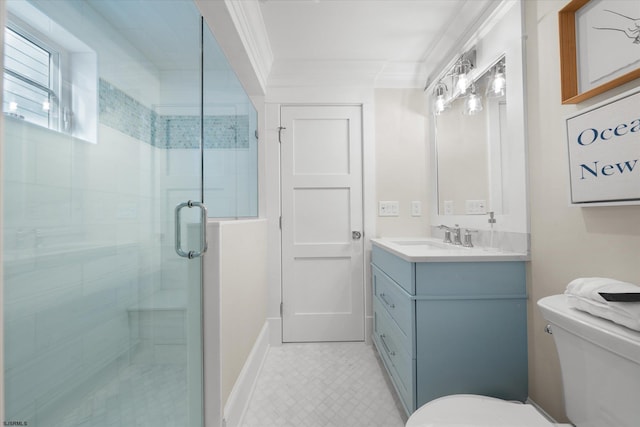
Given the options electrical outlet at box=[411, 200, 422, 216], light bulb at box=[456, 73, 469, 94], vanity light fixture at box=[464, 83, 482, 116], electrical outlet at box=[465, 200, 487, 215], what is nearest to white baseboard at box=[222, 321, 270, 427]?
electrical outlet at box=[411, 200, 422, 216]

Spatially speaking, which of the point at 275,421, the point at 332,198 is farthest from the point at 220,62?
the point at 275,421

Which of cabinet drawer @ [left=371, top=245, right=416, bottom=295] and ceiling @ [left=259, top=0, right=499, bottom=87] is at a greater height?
ceiling @ [left=259, top=0, right=499, bottom=87]

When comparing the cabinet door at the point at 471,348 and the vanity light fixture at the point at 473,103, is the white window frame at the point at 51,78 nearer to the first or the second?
the cabinet door at the point at 471,348

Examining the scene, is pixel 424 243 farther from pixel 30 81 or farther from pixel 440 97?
pixel 30 81

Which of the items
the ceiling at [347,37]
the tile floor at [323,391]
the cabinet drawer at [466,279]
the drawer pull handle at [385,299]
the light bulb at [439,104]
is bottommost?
the tile floor at [323,391]

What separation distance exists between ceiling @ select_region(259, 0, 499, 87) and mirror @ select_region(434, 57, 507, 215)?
415mm

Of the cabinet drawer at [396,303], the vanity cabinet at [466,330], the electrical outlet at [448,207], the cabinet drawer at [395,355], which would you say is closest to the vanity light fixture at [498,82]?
the electrical outlet at [448,207]

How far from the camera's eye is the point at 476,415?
950mm

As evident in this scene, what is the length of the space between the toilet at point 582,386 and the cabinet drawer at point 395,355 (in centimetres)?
35

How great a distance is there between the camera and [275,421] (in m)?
1.51

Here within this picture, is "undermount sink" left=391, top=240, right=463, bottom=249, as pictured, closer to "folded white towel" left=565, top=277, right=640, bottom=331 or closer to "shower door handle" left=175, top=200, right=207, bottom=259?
"folded white towel" left=565, top=277, right=640, bottom=331

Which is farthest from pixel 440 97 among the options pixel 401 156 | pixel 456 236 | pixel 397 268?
pixel 397 268

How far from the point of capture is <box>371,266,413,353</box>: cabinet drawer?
4.58 feet

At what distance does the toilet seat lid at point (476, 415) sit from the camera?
0.90 m
